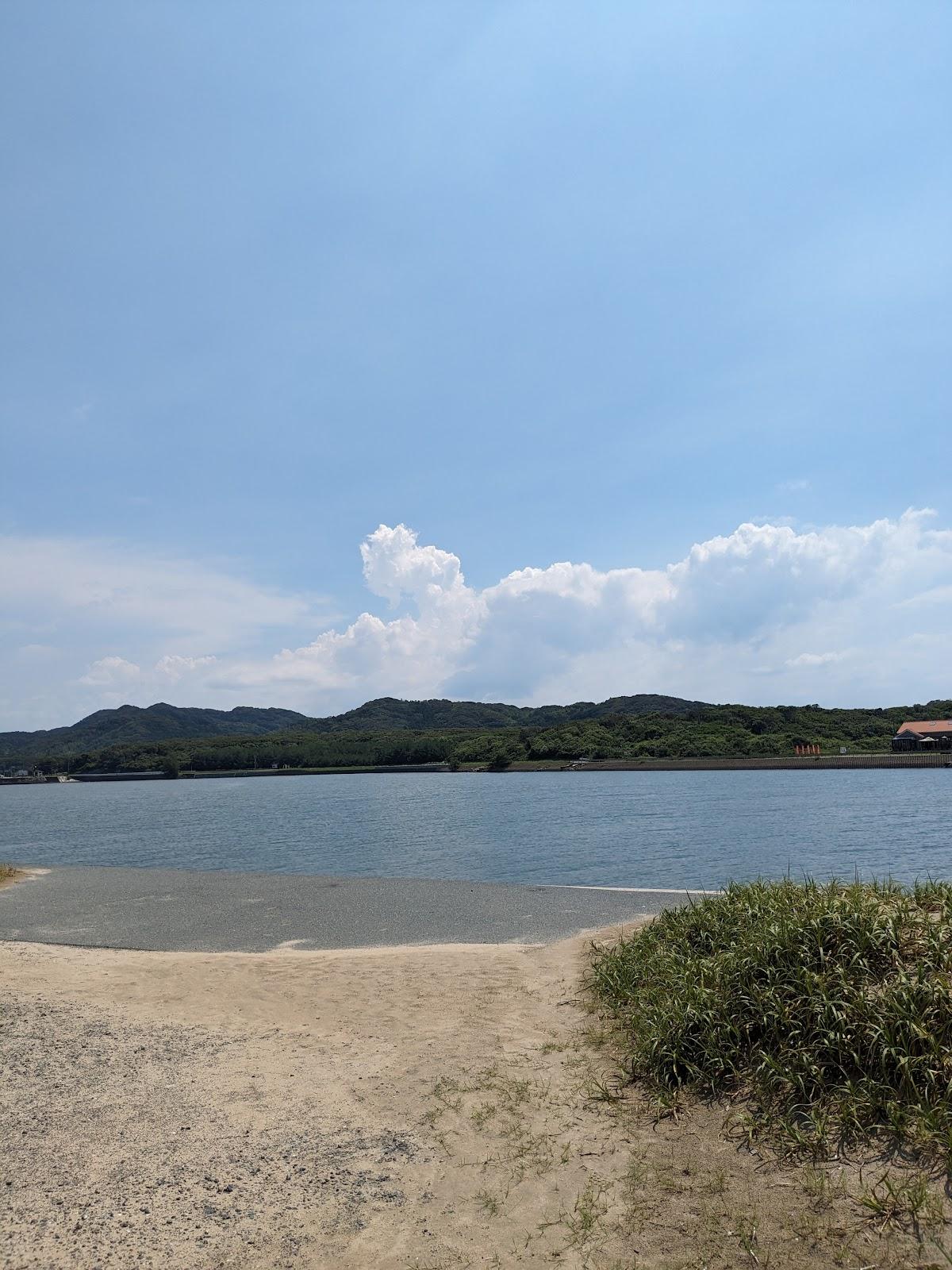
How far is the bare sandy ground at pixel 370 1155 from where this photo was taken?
16.4ft

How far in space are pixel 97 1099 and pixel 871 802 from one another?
55562 millimetres

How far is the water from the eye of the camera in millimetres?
27922

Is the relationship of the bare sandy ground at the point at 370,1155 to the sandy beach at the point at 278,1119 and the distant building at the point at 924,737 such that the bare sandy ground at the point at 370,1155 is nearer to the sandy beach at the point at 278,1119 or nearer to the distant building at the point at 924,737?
the sandy beach at the point at 278,1119

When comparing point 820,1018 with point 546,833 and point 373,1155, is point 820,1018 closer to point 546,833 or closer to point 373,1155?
point 373,1155

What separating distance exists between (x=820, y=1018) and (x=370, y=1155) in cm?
376

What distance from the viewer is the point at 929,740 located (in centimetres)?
10219

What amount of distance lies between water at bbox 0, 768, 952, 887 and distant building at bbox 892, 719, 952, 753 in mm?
18564

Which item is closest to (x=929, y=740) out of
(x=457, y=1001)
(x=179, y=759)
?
(x=457, y=1001)

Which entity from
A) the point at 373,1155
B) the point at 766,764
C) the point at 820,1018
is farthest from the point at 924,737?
the point at 373,1155

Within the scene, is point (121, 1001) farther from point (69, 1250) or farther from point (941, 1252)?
point (941, 1252)

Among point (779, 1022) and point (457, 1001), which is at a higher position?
point (779, 1022)

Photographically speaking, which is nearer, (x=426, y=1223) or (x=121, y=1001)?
(x=426, y=1223)

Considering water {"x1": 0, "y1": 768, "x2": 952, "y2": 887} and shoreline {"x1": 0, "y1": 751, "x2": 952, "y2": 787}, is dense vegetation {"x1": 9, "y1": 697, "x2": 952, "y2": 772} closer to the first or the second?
shoreline {"x1": 0, "y1": 751, "x2": 952, "y2": 787}

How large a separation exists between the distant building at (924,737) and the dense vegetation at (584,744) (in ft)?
29.3
